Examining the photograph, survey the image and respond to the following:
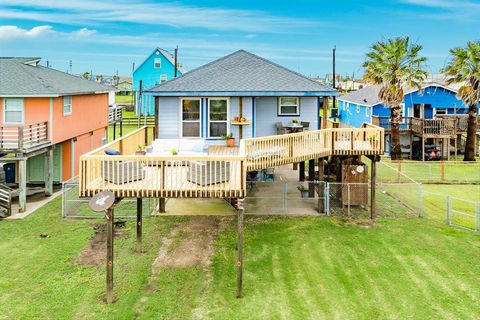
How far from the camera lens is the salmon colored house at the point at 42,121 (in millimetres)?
18417

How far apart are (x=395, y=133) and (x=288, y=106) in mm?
13670

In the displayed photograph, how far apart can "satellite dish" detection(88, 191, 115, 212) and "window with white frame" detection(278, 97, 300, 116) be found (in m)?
10.6

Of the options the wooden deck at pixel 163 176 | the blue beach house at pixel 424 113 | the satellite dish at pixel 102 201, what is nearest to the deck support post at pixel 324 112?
the wooden deck at pixel 163 176

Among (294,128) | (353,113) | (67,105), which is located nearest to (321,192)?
(294,128)

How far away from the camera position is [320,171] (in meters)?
18.7

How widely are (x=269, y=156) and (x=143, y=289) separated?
6.86m

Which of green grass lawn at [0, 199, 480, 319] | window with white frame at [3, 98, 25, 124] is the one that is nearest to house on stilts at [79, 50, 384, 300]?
green grass lawn at [0, 199, 480, 319]

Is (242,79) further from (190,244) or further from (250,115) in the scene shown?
(190,244)

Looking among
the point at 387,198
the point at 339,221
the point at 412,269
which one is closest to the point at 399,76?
the point at 387,198

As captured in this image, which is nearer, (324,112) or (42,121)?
(324,112)

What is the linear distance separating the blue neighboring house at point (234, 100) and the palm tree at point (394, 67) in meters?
11.8

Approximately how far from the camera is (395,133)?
29.8m

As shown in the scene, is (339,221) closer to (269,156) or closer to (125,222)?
(269,156)

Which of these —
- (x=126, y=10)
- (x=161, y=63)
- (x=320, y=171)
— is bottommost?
(x=320, y=171)
